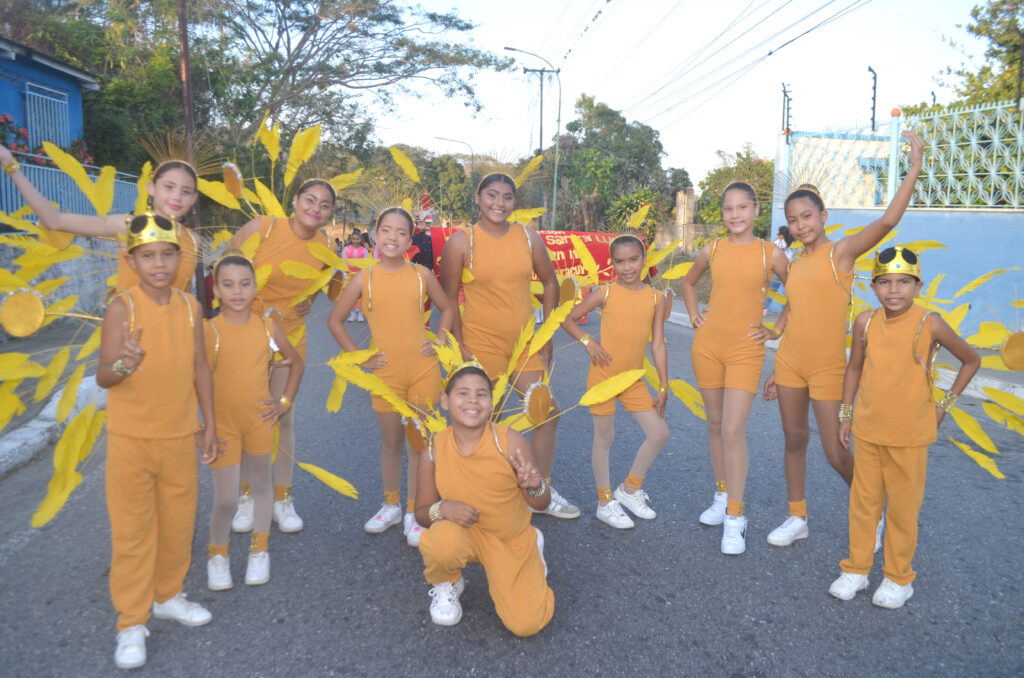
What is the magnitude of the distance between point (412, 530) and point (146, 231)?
6.32 feet

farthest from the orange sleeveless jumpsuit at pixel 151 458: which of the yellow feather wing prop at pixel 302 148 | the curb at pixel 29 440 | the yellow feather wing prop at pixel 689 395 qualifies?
the yellow feather wing prop at pixel 689 395

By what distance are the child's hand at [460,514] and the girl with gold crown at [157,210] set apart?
58.5 inches

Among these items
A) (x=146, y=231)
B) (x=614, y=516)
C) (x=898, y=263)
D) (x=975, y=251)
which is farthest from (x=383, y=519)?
(x=975, y=251)

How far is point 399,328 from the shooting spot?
3.71 metres

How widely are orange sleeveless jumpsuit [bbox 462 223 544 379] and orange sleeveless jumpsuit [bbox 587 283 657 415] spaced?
0.42m

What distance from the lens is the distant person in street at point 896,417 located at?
3055mm

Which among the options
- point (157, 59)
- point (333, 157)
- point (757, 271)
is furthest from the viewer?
point (333, 157)

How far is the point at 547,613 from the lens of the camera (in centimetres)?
287

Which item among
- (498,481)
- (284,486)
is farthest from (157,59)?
(498,481)

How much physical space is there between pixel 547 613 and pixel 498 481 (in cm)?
56

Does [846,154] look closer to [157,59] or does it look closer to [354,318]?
[354,318]

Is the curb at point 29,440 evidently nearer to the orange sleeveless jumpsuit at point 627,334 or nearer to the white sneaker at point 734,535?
the orange sleeveless jumpsuit at point 627,334

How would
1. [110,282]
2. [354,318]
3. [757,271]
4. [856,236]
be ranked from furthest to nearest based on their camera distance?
[354,318], [757,271], [856,236], [110,282]

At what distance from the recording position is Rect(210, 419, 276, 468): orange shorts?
3.27 metres
